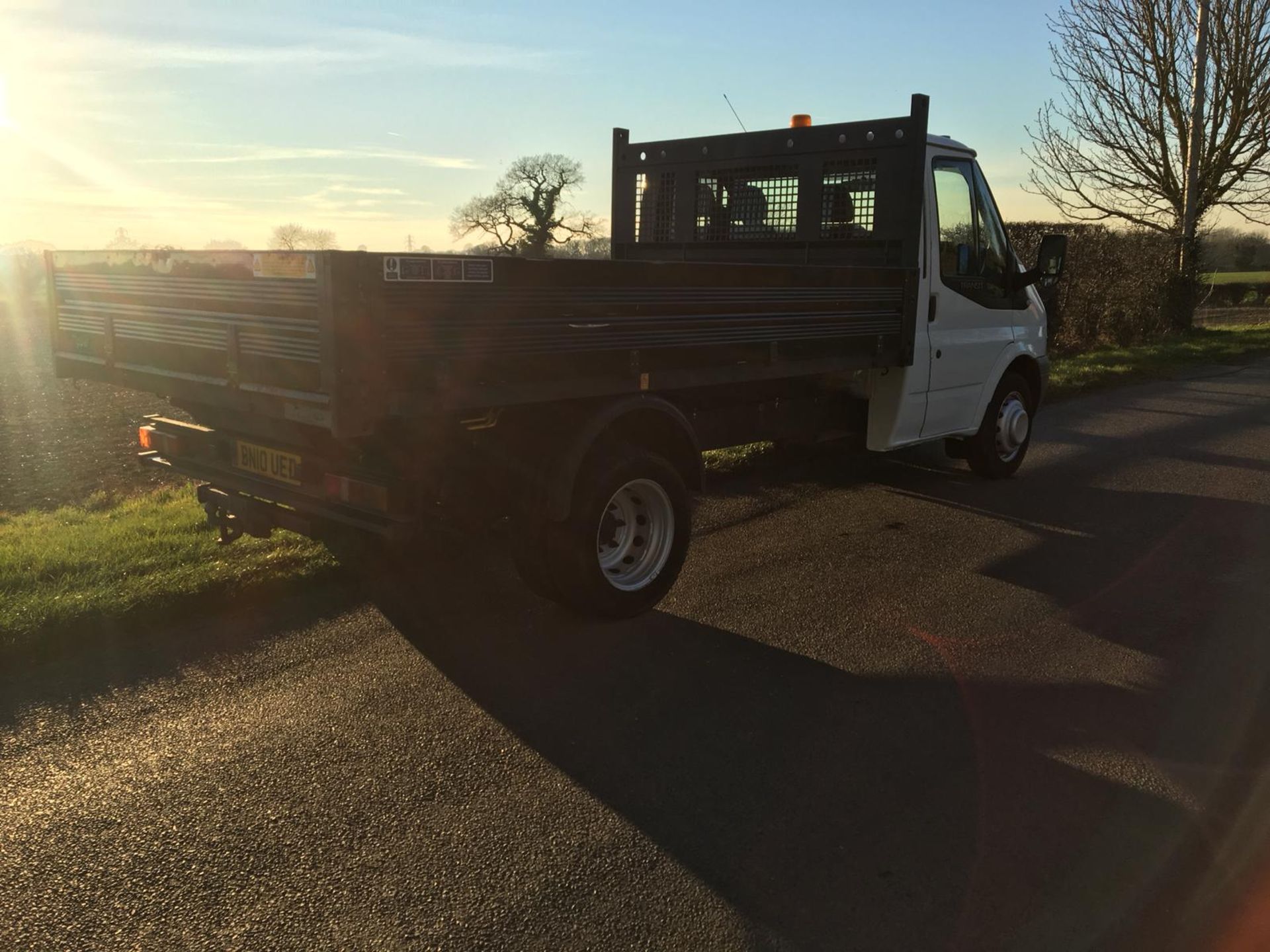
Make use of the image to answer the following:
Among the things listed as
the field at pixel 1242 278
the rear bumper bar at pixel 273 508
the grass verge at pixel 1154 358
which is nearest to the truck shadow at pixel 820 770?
the rear bumper bar at pixel 273 508

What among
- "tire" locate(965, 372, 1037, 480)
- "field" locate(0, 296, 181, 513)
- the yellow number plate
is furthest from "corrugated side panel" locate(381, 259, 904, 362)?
"field" locate(0, 296, 181, 513)

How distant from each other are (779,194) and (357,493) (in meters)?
4.26

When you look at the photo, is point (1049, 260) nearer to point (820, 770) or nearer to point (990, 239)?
point (990, 239)

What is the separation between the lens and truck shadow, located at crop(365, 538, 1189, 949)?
2.77m

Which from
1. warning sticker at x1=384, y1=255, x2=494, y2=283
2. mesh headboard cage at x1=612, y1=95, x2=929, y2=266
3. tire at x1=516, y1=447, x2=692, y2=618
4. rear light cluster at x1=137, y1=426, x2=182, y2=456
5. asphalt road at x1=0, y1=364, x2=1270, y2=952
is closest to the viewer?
asphalt road at x1=0, y1=364, x2=1270, y2=952

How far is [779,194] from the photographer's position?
23.3 ft

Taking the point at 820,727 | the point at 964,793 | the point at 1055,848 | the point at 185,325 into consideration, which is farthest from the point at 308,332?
the point at 1055,848

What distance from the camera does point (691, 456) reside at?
16.9ft

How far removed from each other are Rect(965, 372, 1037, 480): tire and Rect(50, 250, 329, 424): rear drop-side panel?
5.66 meters

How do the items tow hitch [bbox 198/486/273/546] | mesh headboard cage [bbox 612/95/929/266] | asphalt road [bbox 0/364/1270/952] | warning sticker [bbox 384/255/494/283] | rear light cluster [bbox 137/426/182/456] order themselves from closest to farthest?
asphalt road [bbox 0/364/1270/952] → warning sticker [bbox 384/255/494/283] → tow hitch [bbox 198/486/273/546] → rear light cluster [bbox 137/426/182/456] → mesh headboard cage [bbox 612/95/929/266]

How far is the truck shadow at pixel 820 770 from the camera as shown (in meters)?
2.77

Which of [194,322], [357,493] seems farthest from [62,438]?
[357,493]

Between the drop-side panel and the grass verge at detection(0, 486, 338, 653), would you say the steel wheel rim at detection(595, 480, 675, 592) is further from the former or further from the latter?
the grass verge at detection(0, 486, 338, 653)

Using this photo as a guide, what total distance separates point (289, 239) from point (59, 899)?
4.42 metres
